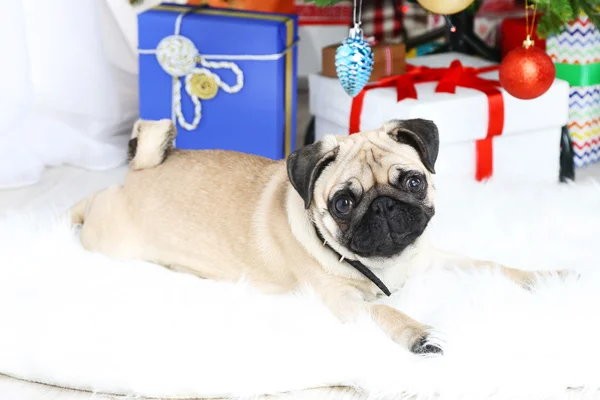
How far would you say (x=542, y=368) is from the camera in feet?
4.42

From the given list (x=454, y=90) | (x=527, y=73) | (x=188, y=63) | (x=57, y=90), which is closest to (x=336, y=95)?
(x=454, y=90)

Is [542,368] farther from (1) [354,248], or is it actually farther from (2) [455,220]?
(2) [455,220]

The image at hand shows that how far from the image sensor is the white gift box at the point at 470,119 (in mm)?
2186

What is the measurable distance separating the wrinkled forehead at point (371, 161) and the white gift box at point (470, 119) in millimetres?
584

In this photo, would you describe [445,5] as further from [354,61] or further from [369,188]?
[369,188]

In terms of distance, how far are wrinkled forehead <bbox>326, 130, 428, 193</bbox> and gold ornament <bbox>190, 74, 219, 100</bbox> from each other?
895 mm

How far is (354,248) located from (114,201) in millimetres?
647

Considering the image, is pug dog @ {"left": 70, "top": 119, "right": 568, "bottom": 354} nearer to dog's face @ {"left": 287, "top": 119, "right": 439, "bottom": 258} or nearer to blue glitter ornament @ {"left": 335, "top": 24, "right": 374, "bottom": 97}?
dog's face @ {"left": 287, "top": 119, "right": 439, "bottom": 258}

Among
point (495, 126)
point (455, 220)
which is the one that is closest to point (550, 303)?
point (455, 220)

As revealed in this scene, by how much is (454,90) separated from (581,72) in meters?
0.45

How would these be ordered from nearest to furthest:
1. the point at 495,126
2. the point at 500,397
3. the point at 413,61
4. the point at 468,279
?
the point at 500,397 < the point at 468,279 < the point at 495,126 < the point at 413,61

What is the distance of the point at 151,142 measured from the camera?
6.13 feet

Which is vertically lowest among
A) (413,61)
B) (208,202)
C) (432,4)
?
(208,202)

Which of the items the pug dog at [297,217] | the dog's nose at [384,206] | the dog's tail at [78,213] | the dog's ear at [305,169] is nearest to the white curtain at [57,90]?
the dog's tail at [78,213]
